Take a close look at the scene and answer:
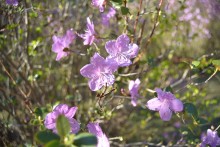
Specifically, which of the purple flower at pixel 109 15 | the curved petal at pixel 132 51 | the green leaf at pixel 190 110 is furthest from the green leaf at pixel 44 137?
the purple flower at pixel 109 15

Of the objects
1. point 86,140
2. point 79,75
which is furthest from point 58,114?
point 79,75

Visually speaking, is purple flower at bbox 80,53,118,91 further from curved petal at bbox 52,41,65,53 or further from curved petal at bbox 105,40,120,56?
curved petal at bbox 52,41,65,53

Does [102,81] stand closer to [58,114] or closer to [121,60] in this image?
[121,60]

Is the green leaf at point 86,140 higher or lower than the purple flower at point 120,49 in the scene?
lower

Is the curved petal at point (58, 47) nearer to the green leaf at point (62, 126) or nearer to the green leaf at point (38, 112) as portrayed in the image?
the green leaf at point (38, 112)

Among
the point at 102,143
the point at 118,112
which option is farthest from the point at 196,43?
the point at 102,143

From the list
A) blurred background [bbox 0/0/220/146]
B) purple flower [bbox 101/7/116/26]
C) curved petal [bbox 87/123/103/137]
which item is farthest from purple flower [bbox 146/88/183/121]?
purple flower [bbox 101/7/116/26]

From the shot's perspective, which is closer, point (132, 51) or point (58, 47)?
point (132, 51)
